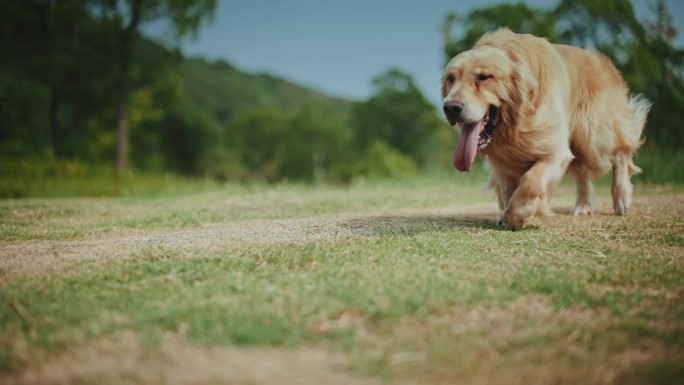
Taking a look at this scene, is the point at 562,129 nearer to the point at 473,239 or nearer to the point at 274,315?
the point at 473,239

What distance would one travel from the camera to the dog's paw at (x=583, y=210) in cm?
559

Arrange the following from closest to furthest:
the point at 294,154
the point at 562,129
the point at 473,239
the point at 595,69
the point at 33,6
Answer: the point at 473,239, the point at 562,129, the point at 595,69, the point at 33,6, the point at 294,154

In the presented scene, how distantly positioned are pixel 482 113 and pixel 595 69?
2.10m

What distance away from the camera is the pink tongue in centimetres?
415

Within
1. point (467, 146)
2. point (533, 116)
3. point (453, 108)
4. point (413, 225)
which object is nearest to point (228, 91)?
point (413, 225)

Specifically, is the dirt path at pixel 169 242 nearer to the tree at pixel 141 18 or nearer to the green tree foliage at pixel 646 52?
the green tree foliage at pixel 646 52

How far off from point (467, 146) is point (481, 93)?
0.42 metres

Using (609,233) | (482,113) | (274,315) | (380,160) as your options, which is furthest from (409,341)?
(380,160)

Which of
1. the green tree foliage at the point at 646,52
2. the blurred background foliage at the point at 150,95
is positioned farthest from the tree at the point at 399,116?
the green tree foliage at the point at 646,52

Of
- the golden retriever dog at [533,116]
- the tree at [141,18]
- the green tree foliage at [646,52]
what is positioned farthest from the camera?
the tree at [141,18]

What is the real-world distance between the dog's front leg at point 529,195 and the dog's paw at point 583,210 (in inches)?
55.7

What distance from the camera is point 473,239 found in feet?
12.4

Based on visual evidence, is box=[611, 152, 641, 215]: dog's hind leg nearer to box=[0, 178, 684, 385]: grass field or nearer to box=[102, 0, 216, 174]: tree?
box=[0, 178, 684, 385]: grass field

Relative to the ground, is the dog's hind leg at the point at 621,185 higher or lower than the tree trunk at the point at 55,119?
lower
